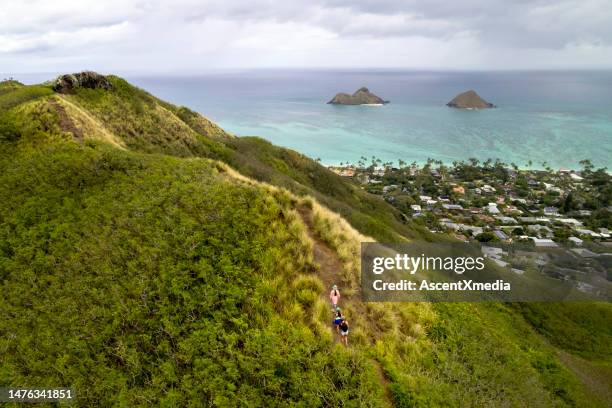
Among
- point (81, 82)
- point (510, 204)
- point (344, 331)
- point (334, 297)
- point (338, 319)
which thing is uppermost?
point (81, 82)

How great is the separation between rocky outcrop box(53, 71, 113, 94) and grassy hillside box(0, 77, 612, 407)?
59.6 feet

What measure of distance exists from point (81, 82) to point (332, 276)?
119 feet

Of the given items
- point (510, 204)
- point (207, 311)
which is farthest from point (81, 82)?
point (510, 204)

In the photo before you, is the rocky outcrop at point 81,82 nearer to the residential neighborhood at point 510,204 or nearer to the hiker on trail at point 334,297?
the hiker on trail at point 334,297

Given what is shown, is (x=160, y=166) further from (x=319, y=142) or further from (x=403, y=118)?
(x=403, y=118)

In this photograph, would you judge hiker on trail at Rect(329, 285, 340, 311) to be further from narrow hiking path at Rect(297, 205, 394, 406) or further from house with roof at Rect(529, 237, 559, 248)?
house with roof at Rect(529, 237, 559, 248)

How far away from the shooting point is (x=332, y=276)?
1241 centimetres

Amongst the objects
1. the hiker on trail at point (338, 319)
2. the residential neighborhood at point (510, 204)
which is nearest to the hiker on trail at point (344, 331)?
the hiker on trail at point (338, 319)

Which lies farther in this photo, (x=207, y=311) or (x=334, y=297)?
(x=334, y=297)

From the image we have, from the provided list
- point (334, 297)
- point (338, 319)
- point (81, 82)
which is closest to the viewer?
point (338, 319)

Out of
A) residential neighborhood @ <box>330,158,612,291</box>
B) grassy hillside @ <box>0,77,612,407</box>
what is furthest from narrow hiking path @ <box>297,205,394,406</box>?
residential neighborhood @ <box>330,158,612,291</box>

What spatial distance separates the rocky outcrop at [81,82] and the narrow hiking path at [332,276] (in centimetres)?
3235

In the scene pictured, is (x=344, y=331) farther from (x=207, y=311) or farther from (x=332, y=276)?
(x=207, y=311)

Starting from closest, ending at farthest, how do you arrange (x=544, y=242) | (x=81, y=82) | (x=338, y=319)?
1. (x=338, y=319)
2. (x=81, y=82)
3. (x=544, y=242)
